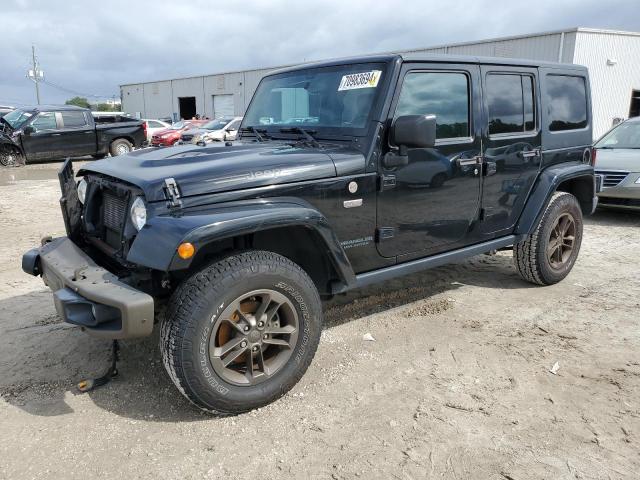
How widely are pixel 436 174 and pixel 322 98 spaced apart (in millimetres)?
962

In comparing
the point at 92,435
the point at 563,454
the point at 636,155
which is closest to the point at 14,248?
the point at 92,435

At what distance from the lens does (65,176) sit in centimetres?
351

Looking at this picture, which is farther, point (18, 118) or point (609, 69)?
point (609, 69)

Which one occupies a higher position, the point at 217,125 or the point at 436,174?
the point at 217,125

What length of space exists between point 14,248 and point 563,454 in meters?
6.08

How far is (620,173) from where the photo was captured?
7695 millimetres

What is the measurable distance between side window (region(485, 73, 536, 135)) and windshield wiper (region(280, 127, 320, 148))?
1.47 m

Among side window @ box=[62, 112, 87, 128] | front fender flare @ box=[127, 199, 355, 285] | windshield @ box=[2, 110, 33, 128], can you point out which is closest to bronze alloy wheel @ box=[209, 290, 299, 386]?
front fender flare @ box=[127, 199, 355, 285]

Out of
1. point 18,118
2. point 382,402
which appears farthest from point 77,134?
point 382,402

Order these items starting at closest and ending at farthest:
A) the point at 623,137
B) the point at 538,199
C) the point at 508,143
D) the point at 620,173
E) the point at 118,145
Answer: the point at 508,143 → the point at 538,199 → the point at 620,173 → the point at 623,137 → the point at 118,145

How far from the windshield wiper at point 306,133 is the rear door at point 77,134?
1306 cm

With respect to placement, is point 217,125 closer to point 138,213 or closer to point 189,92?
point 138,213

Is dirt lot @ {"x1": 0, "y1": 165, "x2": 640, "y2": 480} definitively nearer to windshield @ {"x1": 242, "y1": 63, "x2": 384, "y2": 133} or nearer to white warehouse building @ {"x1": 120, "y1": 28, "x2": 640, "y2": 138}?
windshield @ {"x1": 242, "y1": 63, "x2": 384, "y2": 133}

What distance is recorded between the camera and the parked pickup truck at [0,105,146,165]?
547 inches
